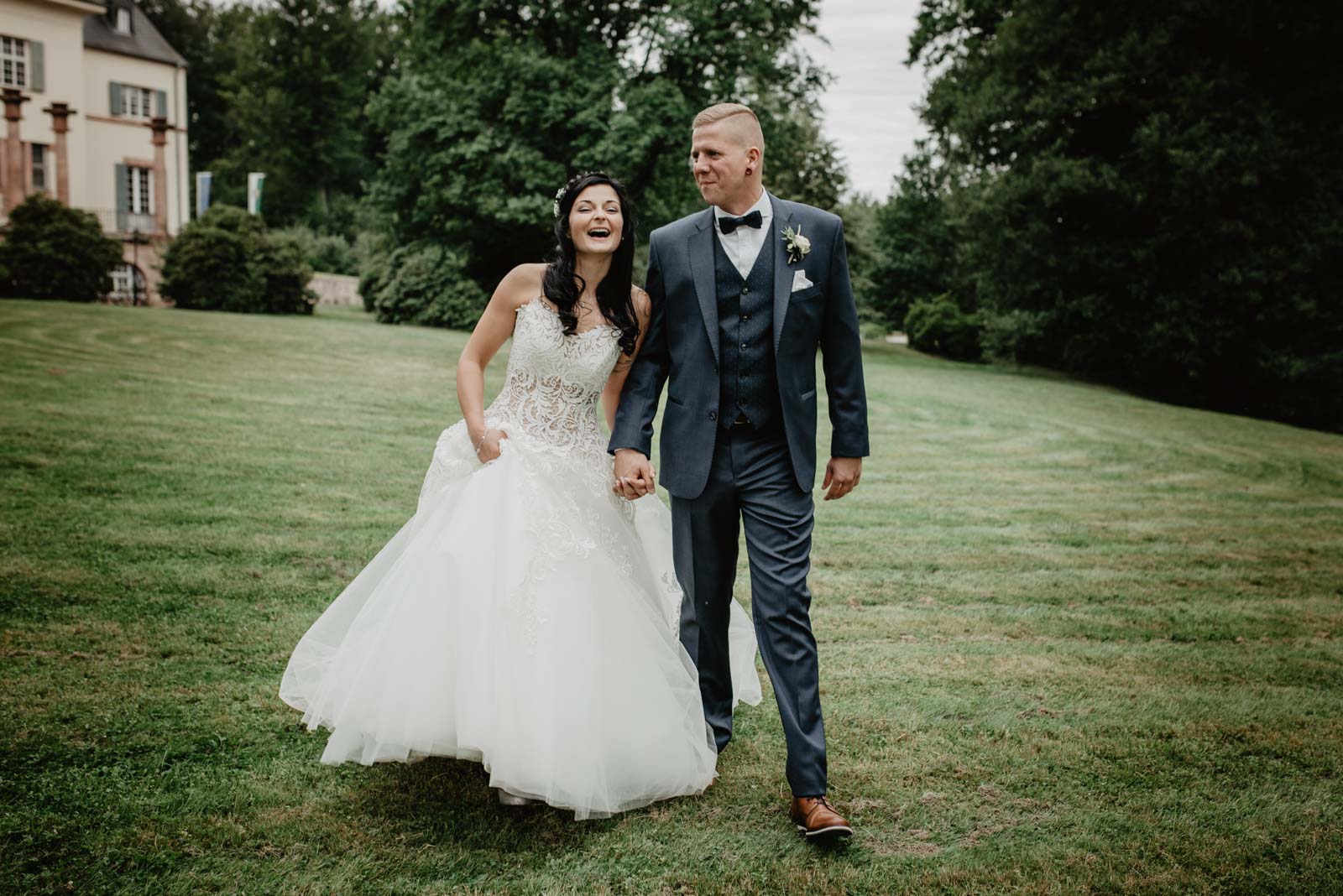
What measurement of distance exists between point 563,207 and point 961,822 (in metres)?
2.84

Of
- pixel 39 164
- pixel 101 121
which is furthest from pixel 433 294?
pixel 101 121

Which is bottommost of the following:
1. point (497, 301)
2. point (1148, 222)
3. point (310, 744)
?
point (310, 744)

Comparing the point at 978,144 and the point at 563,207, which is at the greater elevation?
the point at 978,144

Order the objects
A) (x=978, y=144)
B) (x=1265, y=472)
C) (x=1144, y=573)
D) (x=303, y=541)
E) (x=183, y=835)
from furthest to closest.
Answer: (x=978, y=144), (x=1265, y=472), (x=1144, y=573), (x=303, y=541), (x=183, y=835)

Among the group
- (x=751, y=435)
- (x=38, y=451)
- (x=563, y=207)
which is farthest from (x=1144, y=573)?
(x=38, y=451)

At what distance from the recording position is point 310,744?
12.7 ft

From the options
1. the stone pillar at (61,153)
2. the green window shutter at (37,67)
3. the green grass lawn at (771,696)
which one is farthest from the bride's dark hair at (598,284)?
the green window shutter at (37,67)

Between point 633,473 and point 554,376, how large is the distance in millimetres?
598

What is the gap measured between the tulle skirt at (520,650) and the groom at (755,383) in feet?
1.06

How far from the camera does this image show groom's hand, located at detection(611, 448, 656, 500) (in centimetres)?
365

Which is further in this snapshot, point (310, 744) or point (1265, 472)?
point (1265, 472)

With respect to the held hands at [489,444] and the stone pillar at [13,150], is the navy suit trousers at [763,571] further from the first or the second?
the stone pillar at [13,150]

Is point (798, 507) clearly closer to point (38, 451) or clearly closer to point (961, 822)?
point (961, 822)

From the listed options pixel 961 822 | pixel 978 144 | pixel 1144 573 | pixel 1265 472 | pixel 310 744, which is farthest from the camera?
pixel 978 144
